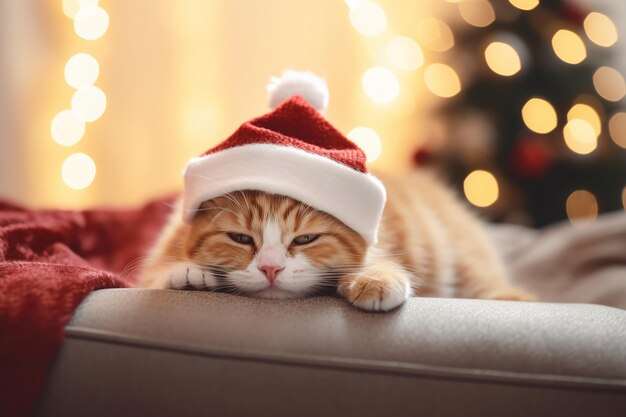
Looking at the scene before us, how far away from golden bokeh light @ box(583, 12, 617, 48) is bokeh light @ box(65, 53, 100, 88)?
2.54m

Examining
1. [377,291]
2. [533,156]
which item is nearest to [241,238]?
[377,291]

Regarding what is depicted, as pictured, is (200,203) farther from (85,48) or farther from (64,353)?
(85,48)

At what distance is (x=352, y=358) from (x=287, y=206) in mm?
384

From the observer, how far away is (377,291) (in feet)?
3.06

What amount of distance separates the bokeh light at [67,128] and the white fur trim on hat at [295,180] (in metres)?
2.15

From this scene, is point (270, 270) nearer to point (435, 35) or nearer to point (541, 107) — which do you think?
point (541, 107)

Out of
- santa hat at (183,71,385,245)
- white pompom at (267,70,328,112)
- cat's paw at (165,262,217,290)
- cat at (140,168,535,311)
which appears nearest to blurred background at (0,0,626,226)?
cat at (140,168,535,311)

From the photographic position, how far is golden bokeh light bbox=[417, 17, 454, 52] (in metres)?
2.74

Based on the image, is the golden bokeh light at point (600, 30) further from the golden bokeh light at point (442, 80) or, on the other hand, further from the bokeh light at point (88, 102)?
the bokeh light at point (88, 102)

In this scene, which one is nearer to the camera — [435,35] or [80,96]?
→ [435,35]

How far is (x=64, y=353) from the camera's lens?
82cm

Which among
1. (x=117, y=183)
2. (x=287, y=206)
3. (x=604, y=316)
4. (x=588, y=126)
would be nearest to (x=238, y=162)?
(x=287, y=206)

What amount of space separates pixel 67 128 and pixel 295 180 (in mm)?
2356

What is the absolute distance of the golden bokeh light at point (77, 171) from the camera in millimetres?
2986
